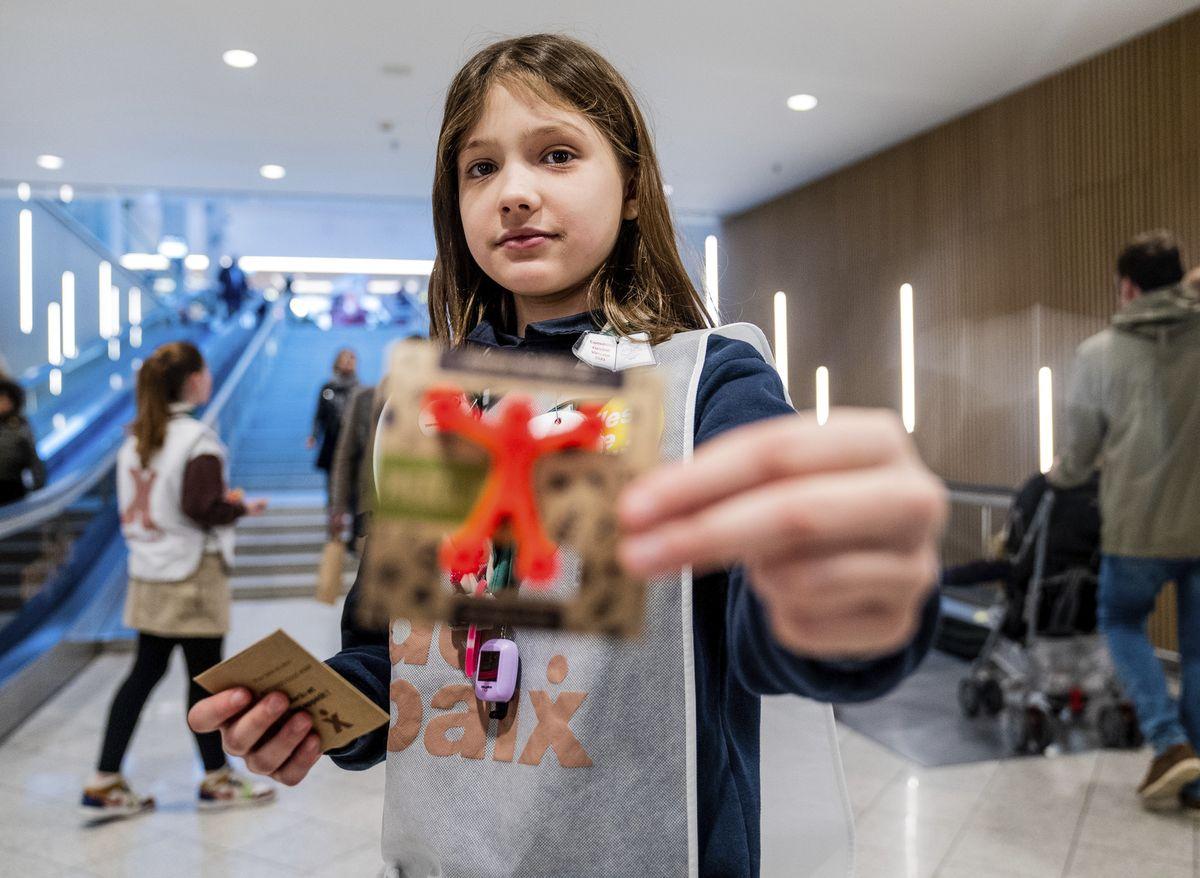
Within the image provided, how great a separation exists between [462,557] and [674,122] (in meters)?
6.67

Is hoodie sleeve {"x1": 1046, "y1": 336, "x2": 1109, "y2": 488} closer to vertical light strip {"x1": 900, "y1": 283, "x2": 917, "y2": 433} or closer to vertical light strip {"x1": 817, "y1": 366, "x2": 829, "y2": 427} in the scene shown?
vertical light strip {"x1": 900, "y1": 283, "x2": 917, "y2": 433}

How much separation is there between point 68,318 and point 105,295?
97 cm

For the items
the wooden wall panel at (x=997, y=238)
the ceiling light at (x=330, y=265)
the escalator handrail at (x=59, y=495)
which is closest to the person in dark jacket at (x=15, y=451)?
the escalator handrail at (x=59, y=495)

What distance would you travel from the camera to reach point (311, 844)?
287 centimetres

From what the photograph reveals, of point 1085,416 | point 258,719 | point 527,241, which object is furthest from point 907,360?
point 258,719

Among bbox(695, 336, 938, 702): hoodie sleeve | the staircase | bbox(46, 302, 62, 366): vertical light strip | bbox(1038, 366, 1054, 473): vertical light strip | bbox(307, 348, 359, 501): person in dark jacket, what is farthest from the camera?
bbox(46, 302, 62, 366): vertical light strip

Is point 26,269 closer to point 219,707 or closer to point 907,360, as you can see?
point 907,360

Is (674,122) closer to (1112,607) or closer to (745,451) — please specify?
(1112,607)

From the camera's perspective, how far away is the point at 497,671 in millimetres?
671

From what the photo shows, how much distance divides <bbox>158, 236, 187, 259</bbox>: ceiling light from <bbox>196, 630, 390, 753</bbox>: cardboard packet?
12173 mm

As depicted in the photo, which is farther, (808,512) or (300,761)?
(300,761)

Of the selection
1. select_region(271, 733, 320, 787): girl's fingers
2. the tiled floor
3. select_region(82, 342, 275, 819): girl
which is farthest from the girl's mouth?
select_region(82, 342, 275, 819): girl

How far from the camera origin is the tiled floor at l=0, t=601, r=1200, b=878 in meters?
2.69

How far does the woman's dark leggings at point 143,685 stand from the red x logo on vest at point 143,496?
0.37 m
